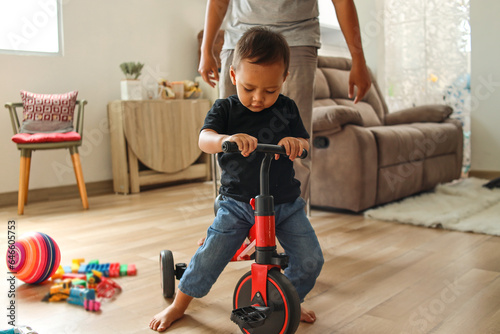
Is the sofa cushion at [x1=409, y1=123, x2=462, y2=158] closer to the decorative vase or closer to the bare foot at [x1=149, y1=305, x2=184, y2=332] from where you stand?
the decorative vase

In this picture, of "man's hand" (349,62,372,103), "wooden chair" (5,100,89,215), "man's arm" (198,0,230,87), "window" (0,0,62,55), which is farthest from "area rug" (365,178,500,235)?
"window" (0,0,62,55)

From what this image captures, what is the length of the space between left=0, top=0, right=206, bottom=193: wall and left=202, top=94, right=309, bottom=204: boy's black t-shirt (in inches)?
103

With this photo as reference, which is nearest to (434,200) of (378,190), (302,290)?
(378,190)

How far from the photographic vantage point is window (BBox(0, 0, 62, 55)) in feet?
10.9

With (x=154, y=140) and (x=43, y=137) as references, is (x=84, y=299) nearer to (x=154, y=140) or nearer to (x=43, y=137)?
(x=43, y=137)

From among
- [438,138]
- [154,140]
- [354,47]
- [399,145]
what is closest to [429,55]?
[438,138]

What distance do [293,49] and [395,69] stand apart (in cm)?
339

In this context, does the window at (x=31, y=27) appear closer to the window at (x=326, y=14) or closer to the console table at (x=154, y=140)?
the console table at (x=154, y=140)

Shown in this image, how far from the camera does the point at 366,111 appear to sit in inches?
147

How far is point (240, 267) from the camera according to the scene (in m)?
1.74

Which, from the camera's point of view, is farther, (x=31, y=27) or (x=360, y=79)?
(x=31, y=27)

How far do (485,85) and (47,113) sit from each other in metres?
3.38

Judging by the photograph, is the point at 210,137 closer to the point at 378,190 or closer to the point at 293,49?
the point at 293,49

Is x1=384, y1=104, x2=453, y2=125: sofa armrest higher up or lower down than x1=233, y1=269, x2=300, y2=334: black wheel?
higher up
